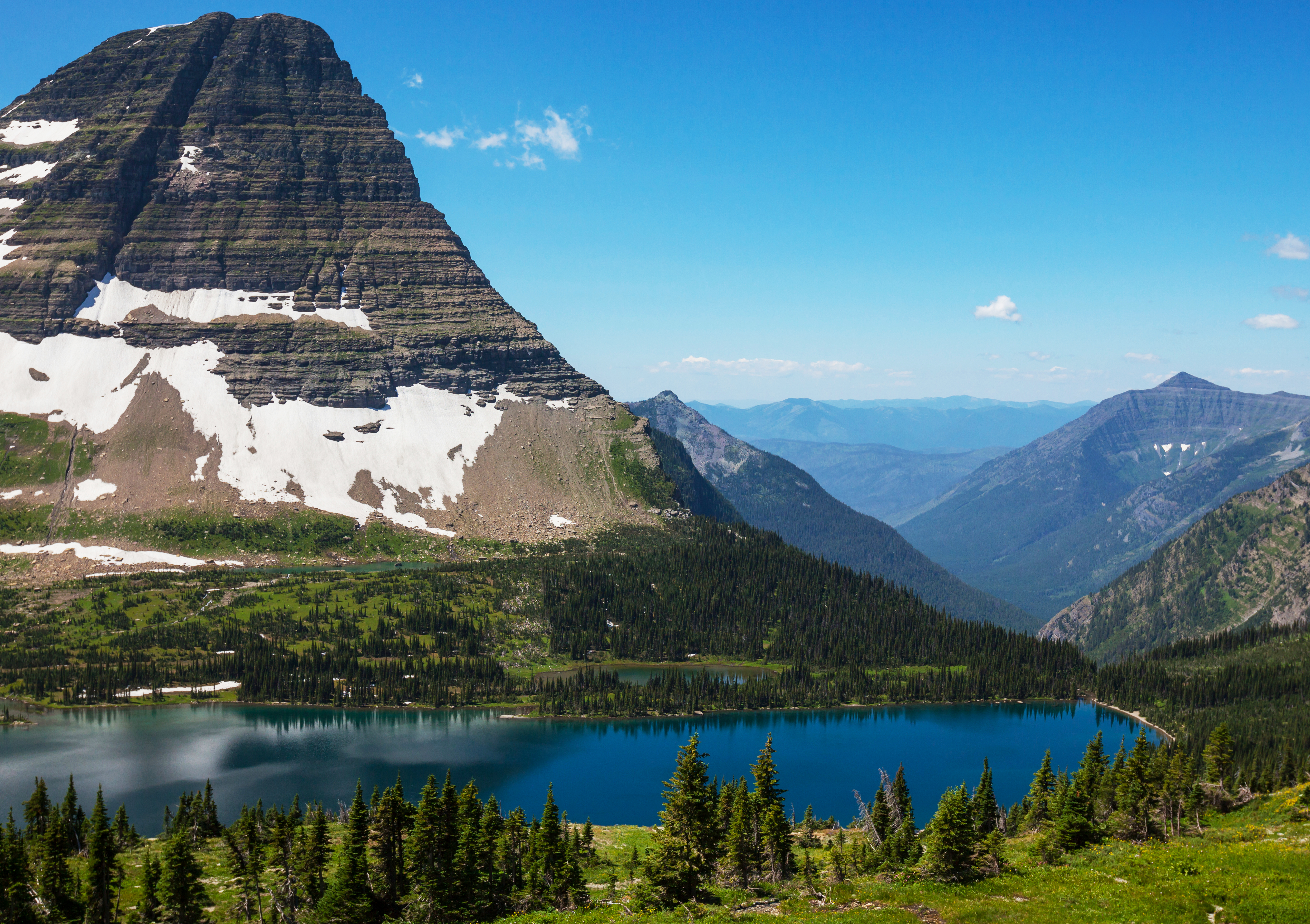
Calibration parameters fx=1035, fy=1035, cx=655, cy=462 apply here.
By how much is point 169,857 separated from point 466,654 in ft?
430

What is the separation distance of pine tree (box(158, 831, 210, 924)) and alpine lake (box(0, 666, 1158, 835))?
41754 mm

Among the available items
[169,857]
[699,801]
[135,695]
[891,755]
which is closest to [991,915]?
[699,801]

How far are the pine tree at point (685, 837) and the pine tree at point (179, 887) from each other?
103ft

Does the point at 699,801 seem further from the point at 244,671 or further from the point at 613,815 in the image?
the point at 244,671

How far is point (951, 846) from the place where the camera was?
5975 cm

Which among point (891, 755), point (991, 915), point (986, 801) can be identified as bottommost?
point (891, 755)

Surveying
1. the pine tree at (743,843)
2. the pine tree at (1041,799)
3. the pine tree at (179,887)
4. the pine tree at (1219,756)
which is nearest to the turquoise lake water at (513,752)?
the pine tree at (1041,799)

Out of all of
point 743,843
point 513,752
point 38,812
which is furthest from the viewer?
point 513,752

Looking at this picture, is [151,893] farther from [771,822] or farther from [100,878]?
[771,822]

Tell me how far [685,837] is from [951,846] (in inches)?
616

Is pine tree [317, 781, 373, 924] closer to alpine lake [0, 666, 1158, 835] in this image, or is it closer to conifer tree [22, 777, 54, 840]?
conifer tree [22, 777, 54, 840]

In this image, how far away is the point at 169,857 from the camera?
6844 centimetres

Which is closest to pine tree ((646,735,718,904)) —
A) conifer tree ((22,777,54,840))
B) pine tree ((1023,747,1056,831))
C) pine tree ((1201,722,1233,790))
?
pine tree ((1023,747,1056,831))

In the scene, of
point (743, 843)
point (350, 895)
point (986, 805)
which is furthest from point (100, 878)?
point (986, 805)
